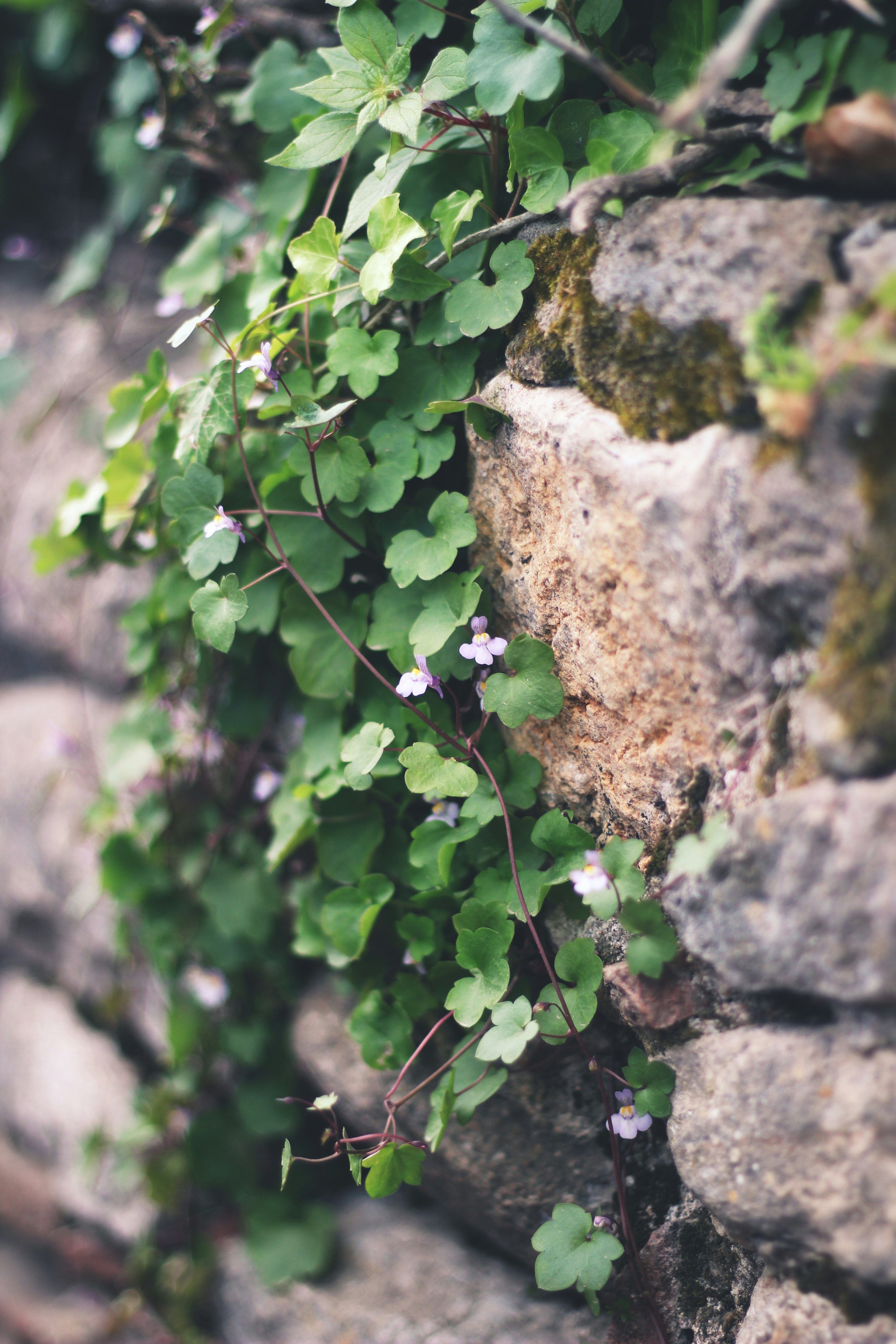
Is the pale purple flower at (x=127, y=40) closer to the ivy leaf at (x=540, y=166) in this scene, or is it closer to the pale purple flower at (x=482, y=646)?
the ivy leaf at (x=540, y=166)

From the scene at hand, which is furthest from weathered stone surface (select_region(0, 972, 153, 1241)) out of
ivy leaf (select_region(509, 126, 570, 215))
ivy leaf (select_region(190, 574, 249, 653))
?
ivy leaf (select_region(509, 126, 570, 215))

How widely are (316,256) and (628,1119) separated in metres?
1.46

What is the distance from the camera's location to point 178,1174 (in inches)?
87.1

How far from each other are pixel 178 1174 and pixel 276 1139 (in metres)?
0.32

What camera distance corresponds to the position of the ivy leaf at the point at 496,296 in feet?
4.21

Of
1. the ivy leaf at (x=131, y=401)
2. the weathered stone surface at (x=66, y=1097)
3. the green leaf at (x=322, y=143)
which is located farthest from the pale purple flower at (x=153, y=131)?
the weathered stone surface at (x=66, y=1097)

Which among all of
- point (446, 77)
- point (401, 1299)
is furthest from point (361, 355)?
point (401, 1299)

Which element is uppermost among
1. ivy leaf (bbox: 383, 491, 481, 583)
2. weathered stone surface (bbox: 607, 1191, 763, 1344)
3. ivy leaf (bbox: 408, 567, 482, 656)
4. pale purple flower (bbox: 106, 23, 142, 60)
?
pale purple flower (bbox: 106, 23, 142, 60)

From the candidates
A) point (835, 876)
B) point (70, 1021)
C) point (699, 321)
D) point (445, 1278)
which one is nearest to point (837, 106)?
point (699, 321)

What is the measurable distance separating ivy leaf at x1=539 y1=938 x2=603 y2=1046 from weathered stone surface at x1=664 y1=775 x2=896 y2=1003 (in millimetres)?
204

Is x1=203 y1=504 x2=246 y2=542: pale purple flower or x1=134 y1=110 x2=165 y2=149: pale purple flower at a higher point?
x1=134 y1=110 x2=165 y2=149: pale purple flower

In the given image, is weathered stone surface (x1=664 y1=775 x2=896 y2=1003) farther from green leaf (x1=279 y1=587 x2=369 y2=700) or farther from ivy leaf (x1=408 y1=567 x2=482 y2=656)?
green leaf (x1=279 y1=587 x2=369 y2=700)

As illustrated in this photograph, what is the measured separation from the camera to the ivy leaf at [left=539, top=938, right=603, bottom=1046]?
124 centimetres

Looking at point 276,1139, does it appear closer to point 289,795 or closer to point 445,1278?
point 445,1278
